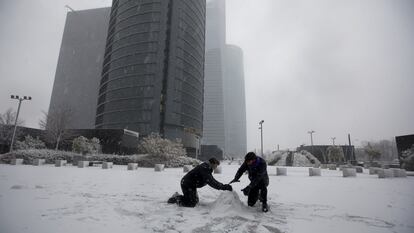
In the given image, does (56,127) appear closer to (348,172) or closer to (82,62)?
(348,172)

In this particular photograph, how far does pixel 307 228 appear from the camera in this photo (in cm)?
366

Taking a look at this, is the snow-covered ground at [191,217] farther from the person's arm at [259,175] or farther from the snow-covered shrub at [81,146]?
the snow-covered shrub at [81,146]

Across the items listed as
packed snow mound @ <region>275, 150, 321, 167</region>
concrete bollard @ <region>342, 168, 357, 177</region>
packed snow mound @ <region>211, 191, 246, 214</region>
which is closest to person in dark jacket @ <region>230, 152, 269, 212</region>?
packed snow mound @ <region>211, 191, 246, 214</region>

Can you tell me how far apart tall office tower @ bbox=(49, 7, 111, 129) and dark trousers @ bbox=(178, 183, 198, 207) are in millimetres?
132329

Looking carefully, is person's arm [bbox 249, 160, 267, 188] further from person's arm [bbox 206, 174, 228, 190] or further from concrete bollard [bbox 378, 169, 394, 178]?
concrete bollard [bbox 378, 169, 394, 178]

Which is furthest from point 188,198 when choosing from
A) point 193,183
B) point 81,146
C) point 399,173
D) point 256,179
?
point 81,146

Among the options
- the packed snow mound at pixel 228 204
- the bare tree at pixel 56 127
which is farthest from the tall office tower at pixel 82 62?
the packed snow mound at pixel 228 204

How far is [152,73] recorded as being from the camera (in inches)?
2990

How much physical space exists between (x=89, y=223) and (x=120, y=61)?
282ft

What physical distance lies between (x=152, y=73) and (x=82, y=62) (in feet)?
283

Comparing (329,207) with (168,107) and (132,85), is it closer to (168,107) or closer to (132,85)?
(168,107)

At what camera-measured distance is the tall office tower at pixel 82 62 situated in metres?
126

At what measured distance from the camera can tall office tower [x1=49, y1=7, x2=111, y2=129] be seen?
126 metres

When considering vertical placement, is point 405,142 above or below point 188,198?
above
